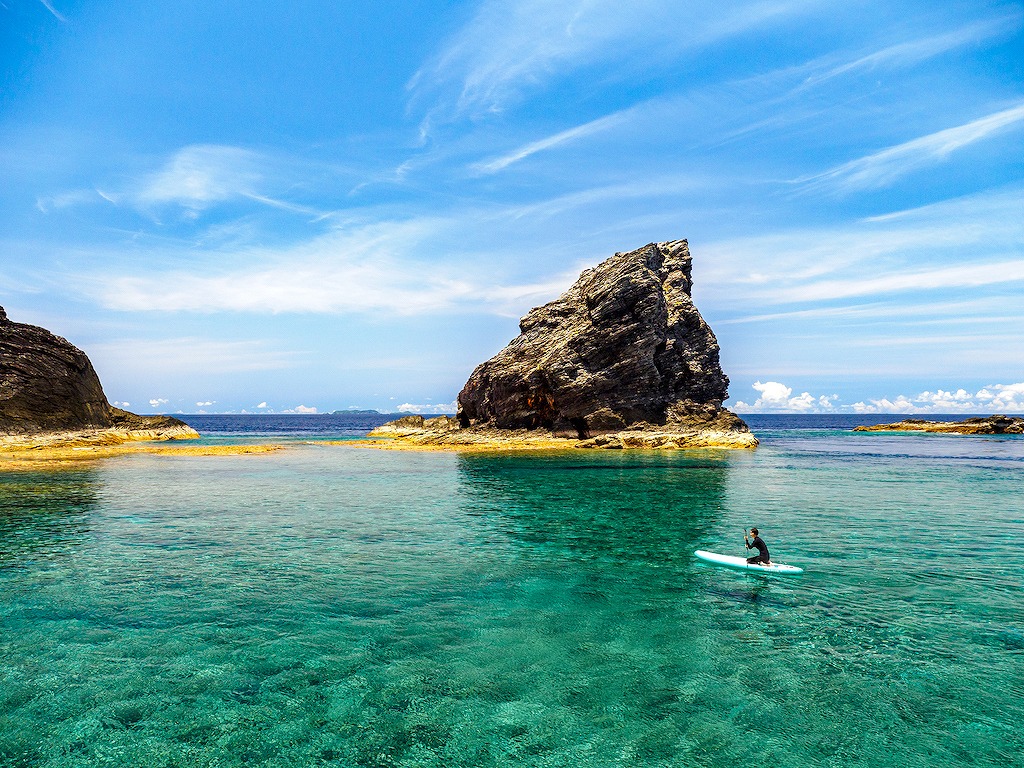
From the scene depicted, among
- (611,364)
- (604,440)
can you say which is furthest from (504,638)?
(611,364)

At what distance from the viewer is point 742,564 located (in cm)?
2180

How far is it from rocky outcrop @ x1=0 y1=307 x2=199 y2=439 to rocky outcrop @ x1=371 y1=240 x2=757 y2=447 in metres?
51.9

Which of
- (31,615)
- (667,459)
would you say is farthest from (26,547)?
(667,459)

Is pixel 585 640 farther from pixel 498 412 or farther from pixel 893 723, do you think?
pixel 498 412

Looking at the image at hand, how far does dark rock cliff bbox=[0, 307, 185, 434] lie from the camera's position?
2832 inches

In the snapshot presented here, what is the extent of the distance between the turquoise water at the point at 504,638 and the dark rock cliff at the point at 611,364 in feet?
175

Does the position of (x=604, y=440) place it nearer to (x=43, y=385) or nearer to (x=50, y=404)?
(x=50, y=404)

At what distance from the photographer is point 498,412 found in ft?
311

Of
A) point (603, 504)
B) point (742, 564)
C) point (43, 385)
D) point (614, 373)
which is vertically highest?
point (614, 373)

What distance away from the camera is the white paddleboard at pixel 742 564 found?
2125 cm

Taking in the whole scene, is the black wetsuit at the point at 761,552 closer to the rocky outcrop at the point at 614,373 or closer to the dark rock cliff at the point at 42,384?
the rocky outcrop at the point at 614,373

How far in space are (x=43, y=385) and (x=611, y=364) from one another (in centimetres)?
7905

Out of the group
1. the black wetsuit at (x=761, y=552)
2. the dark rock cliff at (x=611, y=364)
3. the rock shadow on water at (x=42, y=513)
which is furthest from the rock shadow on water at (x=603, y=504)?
the dark rock cliff at (x=611, y=364)

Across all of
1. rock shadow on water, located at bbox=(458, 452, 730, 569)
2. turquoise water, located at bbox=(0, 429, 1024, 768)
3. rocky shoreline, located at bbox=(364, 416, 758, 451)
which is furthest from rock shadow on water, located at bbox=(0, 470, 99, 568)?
rocky shoreline, located at bbox=(364, 416, 758, 451)
